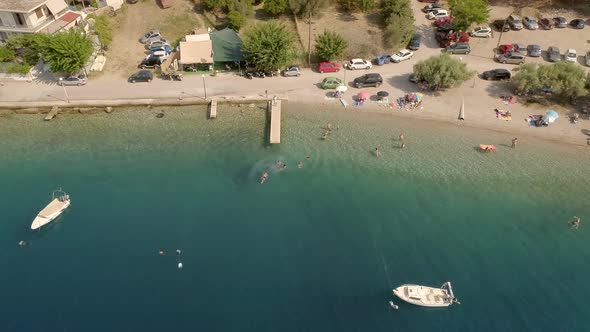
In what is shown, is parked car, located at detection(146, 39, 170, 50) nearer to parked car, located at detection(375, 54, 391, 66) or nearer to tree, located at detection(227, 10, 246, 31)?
tree, located at detection(227, 10, 246, 31)

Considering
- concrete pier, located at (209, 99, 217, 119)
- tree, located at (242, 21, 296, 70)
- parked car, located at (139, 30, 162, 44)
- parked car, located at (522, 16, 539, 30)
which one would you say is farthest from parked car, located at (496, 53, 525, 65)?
parked car, located at (139, 30, 162, 44)

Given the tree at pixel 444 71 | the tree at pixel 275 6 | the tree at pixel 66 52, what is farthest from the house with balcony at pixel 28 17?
the tree at pixel 444 71

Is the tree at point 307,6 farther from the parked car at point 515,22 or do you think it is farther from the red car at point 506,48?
the parked car at point 515,22

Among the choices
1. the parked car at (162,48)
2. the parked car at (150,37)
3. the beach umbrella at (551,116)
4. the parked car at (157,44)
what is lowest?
the beach umbrella at (551,116)

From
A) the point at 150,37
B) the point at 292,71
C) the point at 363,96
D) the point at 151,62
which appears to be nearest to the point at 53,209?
the point at 151,62

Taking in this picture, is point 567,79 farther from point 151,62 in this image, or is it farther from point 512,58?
point 151,62

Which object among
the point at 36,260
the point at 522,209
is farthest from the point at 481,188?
the point at 36,260

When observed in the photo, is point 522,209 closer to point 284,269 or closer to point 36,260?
point 284,269
